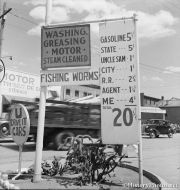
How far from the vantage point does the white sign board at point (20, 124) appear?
24.2ft

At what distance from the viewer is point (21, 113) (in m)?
7.63

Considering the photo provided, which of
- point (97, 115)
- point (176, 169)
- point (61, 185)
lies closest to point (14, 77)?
point (97, 115)

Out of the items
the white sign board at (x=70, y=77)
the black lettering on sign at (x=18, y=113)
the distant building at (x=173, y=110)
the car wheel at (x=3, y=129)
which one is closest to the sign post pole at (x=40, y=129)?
the white sign board at (x=70, y=77)

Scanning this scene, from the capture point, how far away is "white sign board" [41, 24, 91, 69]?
23.7 feet

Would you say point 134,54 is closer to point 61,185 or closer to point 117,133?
point 117,133

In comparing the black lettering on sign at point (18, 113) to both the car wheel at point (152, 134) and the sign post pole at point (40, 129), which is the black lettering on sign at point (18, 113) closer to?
the sign post pole at point (40, 129)

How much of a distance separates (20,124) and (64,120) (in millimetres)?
9306

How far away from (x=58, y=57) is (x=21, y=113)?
1.54 metres

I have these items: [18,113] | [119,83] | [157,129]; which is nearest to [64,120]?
[18,113]

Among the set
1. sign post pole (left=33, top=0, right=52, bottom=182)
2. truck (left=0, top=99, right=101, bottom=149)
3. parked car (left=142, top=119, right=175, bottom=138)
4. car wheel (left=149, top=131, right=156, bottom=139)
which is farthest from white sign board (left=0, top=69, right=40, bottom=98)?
sign post pole (left=33, top=0, right=52, bottom=182)

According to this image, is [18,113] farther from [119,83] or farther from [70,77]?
[119,83]

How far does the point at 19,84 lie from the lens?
32.8 m

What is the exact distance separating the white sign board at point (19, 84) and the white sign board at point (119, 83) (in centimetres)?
2502

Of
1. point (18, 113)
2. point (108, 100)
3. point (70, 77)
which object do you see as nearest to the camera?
point (108, 100)
